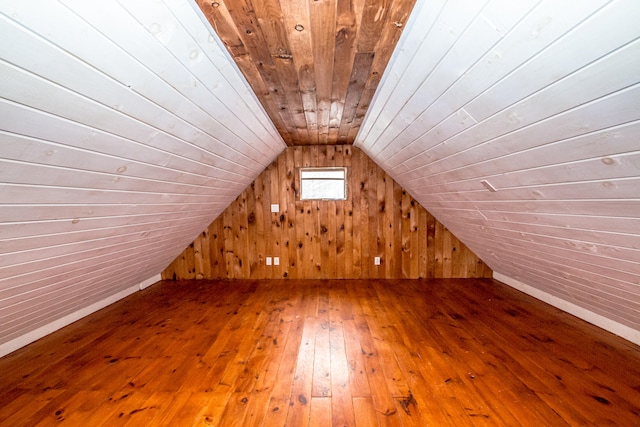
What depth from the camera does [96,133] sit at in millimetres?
1189

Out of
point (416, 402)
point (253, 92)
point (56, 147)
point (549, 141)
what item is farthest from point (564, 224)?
point (56, 147)

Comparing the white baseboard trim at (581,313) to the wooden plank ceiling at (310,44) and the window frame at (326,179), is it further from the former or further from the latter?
the wooden plank ceiling at (310,44)

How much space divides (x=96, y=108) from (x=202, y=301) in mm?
Answer: 2612

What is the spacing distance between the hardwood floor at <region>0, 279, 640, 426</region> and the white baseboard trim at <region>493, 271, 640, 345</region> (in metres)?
0.08

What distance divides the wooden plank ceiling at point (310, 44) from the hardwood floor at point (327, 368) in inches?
70.4

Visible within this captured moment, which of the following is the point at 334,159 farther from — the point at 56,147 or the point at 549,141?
the point at 56,147

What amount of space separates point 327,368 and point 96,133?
1.78 meters

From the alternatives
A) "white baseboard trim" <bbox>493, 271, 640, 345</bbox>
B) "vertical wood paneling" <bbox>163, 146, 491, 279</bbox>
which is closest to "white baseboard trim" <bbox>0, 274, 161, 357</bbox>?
"vertical wood paneling" <bbox>163, 146, 491, 279</bbox>

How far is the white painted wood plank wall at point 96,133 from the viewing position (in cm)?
83

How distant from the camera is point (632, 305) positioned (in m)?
2.01

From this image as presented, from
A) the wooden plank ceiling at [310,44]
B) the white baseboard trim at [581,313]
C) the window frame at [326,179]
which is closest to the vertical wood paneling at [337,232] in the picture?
the window frame at [326,179]

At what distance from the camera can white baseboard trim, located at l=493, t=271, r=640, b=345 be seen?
2.26 m

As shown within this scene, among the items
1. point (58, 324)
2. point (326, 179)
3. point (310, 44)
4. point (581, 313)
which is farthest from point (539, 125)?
point (58, 324)

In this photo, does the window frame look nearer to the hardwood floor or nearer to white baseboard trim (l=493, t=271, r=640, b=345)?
the hardwood floor
